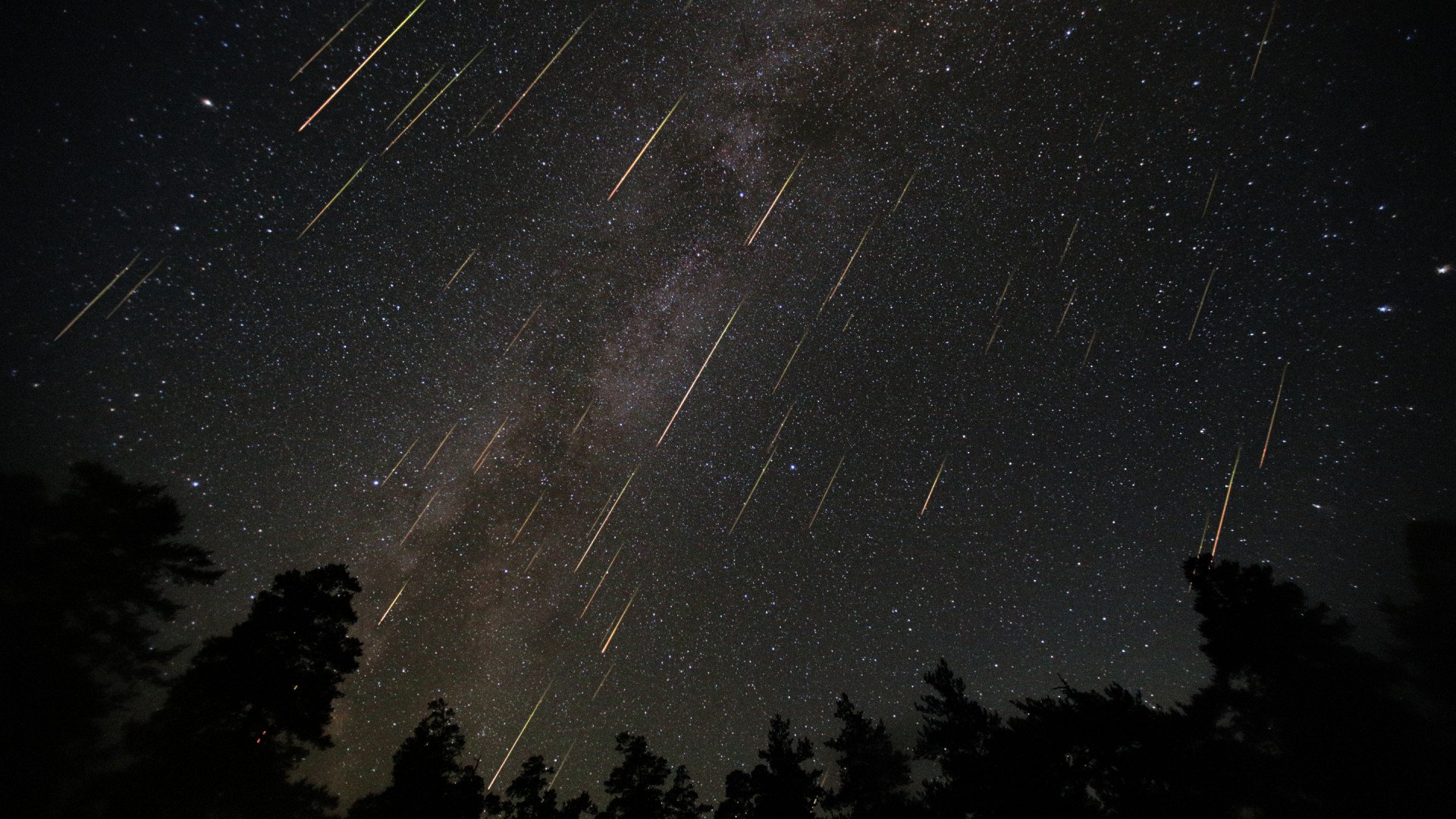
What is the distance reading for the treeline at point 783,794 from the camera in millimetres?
11219

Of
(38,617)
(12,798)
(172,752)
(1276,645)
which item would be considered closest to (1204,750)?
(1276,645)

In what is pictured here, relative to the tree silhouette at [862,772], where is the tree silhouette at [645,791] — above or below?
below

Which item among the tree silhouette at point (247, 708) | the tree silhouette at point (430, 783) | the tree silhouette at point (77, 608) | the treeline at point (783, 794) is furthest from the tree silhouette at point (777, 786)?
the tree silhouette at point (77, 608)

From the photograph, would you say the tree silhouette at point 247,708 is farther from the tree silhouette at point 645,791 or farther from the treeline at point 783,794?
the tree silhouette at point 645,791

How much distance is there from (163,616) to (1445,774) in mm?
33235

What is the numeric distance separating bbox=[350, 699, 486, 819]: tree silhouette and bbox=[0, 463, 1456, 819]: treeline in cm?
14

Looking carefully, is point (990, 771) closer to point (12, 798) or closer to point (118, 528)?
point (12, 798)

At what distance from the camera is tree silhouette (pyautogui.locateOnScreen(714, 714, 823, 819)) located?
15227 millimetres

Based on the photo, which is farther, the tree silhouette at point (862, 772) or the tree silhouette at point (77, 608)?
the tree silhouette at point (862, 772)

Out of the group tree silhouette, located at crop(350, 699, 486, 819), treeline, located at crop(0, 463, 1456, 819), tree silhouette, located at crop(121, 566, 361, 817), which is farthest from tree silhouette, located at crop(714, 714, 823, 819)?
tree silhouette, located at crop(121, 566, 361, 817)

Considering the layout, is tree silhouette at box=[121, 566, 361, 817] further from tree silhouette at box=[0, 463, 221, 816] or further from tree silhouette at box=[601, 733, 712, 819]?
tree silhouette at box=[601, 733, 712, 819]

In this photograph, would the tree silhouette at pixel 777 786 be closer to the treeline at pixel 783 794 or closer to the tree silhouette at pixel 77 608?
the treeline at pixel 783 794

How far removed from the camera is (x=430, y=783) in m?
15.8

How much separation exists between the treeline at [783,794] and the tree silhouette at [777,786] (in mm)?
147
